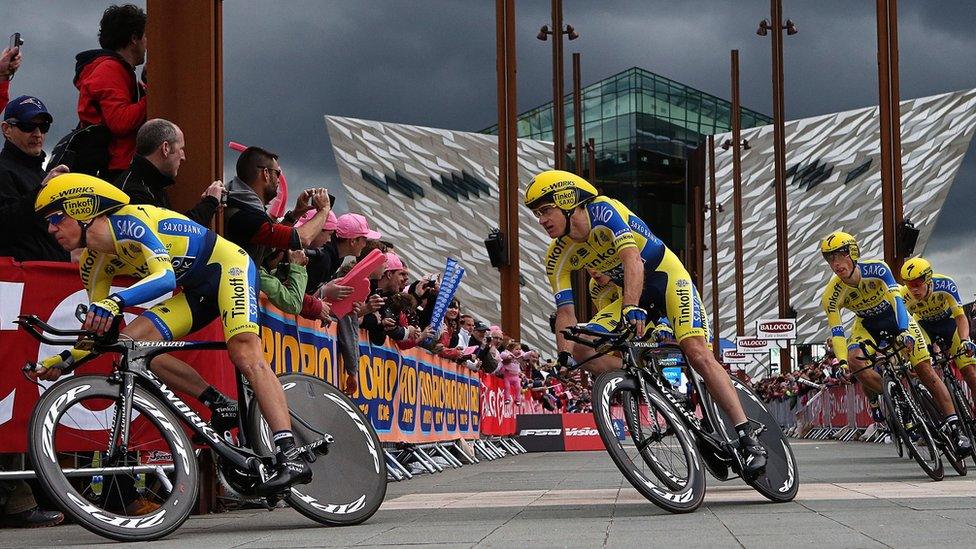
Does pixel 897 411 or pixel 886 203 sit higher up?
pixel 886 203

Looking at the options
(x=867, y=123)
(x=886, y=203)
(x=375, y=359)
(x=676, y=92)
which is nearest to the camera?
(x=375, y=359)

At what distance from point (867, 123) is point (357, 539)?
9339 centimetres

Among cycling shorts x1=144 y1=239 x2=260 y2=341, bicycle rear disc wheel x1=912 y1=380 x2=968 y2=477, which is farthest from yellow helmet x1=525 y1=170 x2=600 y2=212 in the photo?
bicycle rear disc wheel x1=912 y1=380 x2=968 y2=477

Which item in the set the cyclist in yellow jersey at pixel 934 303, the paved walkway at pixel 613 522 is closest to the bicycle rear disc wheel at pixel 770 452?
the paved walkway at pixel 613 522

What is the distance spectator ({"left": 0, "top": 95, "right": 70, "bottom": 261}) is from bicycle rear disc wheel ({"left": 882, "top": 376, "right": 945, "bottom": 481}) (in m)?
6.23

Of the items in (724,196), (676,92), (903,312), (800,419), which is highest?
(676,92)

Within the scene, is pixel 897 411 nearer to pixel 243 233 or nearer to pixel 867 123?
pixel 243 233

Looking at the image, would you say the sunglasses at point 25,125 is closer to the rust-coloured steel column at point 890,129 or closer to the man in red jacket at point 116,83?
the man in red jacket at point 116,83

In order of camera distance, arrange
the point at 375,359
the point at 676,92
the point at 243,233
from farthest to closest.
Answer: the point at 676,92 → the point at 375,359 → the point at 243,233

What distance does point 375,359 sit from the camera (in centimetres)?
1204

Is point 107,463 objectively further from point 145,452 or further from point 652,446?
point 652,446

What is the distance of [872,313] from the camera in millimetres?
11336

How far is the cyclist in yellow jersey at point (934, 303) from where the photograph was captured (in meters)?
13.0

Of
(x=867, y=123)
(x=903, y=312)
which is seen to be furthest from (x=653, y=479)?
(x=867, y=123)
